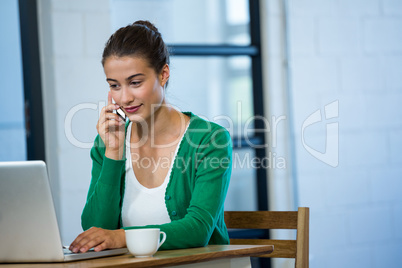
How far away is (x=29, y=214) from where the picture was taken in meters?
1.20

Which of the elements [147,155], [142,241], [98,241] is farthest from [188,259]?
[147,155]

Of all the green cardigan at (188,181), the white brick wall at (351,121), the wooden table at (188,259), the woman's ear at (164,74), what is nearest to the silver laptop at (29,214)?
the wooden table at (188,259)

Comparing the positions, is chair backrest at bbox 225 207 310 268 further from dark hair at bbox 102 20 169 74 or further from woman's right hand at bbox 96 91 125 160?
dark hair at bbox 102 20 169 74

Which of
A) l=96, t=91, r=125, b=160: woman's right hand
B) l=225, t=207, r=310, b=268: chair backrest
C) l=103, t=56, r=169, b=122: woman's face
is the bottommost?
l=225, t=207, r=310, b=268: chair backrest

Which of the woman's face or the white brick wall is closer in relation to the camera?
the woman's face

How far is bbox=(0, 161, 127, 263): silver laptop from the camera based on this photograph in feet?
3.88

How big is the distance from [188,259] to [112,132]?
0.61m

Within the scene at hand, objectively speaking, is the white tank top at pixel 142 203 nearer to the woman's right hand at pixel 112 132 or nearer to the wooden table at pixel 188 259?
the woman's right hand at pixel 112 132

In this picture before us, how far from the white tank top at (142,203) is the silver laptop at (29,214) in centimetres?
48

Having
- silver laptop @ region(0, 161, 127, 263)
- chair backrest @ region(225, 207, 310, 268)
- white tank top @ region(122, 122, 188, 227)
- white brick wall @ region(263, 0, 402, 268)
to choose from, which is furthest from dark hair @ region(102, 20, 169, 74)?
white brick wall @ region(263, 0, 402, 268)

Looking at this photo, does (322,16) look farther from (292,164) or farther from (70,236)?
(70,236)

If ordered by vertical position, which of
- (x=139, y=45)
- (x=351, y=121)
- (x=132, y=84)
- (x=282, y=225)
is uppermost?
(x=139, y=45)

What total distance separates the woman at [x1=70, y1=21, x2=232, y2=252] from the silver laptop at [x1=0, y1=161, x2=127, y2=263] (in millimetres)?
450

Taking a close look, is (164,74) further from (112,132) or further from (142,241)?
(142,241)
